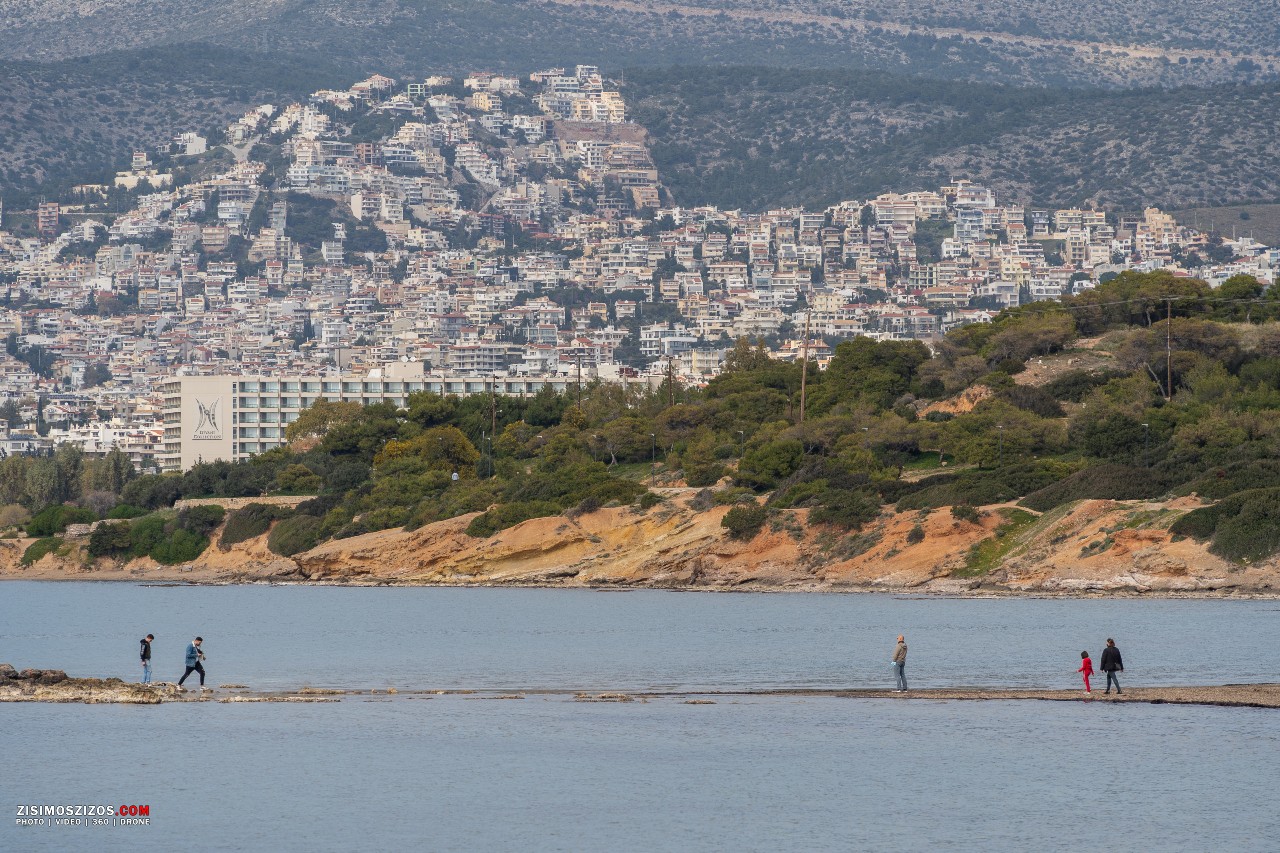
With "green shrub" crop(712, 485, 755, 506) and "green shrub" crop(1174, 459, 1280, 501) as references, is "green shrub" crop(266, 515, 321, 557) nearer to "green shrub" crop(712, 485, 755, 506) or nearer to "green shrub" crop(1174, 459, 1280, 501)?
"green shrub" crop(712, 485, 755, 506)

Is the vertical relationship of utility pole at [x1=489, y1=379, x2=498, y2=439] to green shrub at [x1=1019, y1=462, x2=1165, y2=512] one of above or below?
above

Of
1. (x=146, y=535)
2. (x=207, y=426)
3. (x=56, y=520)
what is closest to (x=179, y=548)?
(x=146, y=535)

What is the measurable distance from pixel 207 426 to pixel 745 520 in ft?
249

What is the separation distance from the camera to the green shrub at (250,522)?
94625mm

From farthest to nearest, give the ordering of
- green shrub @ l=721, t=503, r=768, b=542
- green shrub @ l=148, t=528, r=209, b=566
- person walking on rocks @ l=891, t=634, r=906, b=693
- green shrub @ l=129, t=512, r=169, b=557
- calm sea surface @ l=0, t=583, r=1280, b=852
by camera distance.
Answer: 1. green shrub @ l=129, t=512, r=169, b=557
2. green shrub @ l=148, t=528, r=209, b=566
3. green shrub @ l=721, t=503, r=768, b=542
4. person walking on rocks @ l=891, t=634, r=906, b=693
5. calm sea surface @ l=0, t=583, r=1280, b=852

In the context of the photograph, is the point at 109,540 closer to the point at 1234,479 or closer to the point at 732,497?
the point at 732,497

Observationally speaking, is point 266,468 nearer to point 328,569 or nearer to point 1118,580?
point 328,569

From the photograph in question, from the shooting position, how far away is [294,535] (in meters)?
91.6

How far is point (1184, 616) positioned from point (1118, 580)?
32.9 ft

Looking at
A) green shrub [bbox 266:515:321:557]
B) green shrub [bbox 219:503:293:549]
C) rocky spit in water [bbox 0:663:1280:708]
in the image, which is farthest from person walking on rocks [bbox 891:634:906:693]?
green shrub [bbox 219:503:293:549]

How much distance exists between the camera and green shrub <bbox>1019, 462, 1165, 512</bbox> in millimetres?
69375

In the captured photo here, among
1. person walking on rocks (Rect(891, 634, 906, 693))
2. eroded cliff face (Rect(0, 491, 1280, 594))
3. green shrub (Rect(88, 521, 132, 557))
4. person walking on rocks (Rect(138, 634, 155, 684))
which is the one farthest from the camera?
green shrub (Rect(88, 521, 132, 557))

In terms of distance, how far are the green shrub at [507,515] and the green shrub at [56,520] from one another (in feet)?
88.4

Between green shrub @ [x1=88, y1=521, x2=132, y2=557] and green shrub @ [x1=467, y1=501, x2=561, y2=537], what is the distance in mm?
23123
